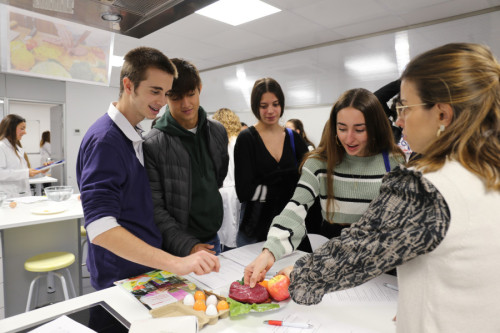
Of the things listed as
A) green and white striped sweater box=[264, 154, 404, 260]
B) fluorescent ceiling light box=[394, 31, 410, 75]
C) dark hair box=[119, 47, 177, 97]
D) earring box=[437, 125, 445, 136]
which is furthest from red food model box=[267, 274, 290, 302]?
fluorescent ceiling light box=[394, 31, 410, 75]

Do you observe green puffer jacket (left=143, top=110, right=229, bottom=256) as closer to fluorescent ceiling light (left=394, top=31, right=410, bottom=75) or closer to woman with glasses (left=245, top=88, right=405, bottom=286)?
woman with glasses (left=245, top=88, right=405, bottom=286)

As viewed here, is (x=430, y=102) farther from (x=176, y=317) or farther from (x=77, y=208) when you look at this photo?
(x=77, y=208)

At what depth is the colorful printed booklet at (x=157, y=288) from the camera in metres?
0.99

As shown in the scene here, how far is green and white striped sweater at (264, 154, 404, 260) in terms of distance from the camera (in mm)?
1275

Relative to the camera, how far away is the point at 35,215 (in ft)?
7.80

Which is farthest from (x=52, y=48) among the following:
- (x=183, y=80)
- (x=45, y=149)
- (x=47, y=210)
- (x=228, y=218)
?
(x=45, y=149)

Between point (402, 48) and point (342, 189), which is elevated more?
point (402, 48)

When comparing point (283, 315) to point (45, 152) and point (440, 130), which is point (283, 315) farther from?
point (45, 152)

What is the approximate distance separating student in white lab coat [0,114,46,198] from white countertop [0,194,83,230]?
923 mm

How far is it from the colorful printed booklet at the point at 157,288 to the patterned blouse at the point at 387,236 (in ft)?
1.54

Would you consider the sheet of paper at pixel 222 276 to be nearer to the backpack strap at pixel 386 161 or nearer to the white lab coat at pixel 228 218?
the backpack strap at pixel 386 161

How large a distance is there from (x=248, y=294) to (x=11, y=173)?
3776 mm

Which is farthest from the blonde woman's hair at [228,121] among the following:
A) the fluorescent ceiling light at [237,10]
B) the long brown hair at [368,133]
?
the long brown hair at [368,133]

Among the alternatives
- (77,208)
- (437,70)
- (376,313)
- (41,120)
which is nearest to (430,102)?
(437,70)
